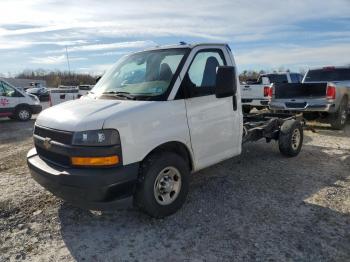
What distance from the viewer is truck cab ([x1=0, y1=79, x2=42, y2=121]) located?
15180 mm

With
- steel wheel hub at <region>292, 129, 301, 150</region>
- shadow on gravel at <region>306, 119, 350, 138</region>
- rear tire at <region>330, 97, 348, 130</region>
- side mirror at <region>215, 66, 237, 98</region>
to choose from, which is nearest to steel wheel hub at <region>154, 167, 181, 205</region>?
side mirror at <region>215, 66, 237, 98</region>

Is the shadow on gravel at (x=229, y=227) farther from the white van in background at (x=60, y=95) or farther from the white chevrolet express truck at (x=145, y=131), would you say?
the white van in background at (x=60, y=95)

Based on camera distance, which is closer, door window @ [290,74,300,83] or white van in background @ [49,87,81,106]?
door window @ [290,74,300,83]

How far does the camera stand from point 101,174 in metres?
Result: 3.72

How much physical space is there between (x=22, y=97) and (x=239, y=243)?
14287 millimetres

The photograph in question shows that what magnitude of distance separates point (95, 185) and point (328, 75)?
36.2 ft

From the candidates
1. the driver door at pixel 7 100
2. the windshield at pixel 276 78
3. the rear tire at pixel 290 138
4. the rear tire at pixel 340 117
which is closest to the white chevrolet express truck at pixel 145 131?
the rear tire at pixel 290 138

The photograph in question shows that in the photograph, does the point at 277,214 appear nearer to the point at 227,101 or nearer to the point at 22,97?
the point at 227,101

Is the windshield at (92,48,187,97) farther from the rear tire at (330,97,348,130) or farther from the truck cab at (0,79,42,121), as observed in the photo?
the truck cab at (0,79,42,121)

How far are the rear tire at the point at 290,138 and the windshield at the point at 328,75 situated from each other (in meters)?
5.99

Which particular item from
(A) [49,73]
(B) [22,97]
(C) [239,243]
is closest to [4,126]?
(B) [22,97]

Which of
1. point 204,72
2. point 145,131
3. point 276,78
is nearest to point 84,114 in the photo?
point 145,131

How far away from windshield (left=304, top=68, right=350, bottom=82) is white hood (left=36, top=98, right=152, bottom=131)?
1001cm

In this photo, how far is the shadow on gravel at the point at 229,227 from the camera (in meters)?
3.67
